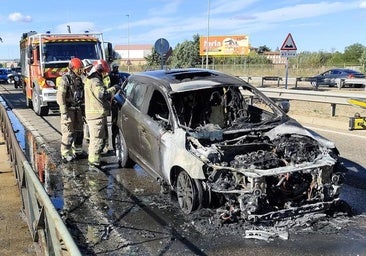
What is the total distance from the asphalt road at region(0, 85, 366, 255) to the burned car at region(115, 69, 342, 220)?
24cm

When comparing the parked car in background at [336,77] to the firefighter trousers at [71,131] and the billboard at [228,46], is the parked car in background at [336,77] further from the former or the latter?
the billboard at [228,46]

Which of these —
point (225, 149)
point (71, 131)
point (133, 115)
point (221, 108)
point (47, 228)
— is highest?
point (221, 108)

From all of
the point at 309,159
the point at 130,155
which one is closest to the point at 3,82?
the point at 130,155

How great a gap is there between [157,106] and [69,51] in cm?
897

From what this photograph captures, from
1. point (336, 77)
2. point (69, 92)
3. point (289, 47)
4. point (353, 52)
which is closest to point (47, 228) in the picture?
point (69, 92)

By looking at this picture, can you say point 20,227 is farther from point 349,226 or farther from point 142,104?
point 349,226

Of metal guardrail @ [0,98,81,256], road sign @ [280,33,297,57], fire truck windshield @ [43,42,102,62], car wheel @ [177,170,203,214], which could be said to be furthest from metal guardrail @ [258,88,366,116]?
metal guardrail @ [0,98,81,256]

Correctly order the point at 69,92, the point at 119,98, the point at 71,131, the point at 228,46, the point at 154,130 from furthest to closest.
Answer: the point at 228,46
the point at 71,131
the point at 69,92
the point at 119,98
the point at 154,130

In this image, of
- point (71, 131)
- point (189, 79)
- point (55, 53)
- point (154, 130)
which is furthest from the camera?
point (55, 53)

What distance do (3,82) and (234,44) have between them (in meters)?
40.3

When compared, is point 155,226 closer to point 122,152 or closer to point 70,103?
point 122,152

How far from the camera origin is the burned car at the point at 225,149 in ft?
16.6

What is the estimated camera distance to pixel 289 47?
17.9 meters

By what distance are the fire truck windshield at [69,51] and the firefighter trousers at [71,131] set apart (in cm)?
641
